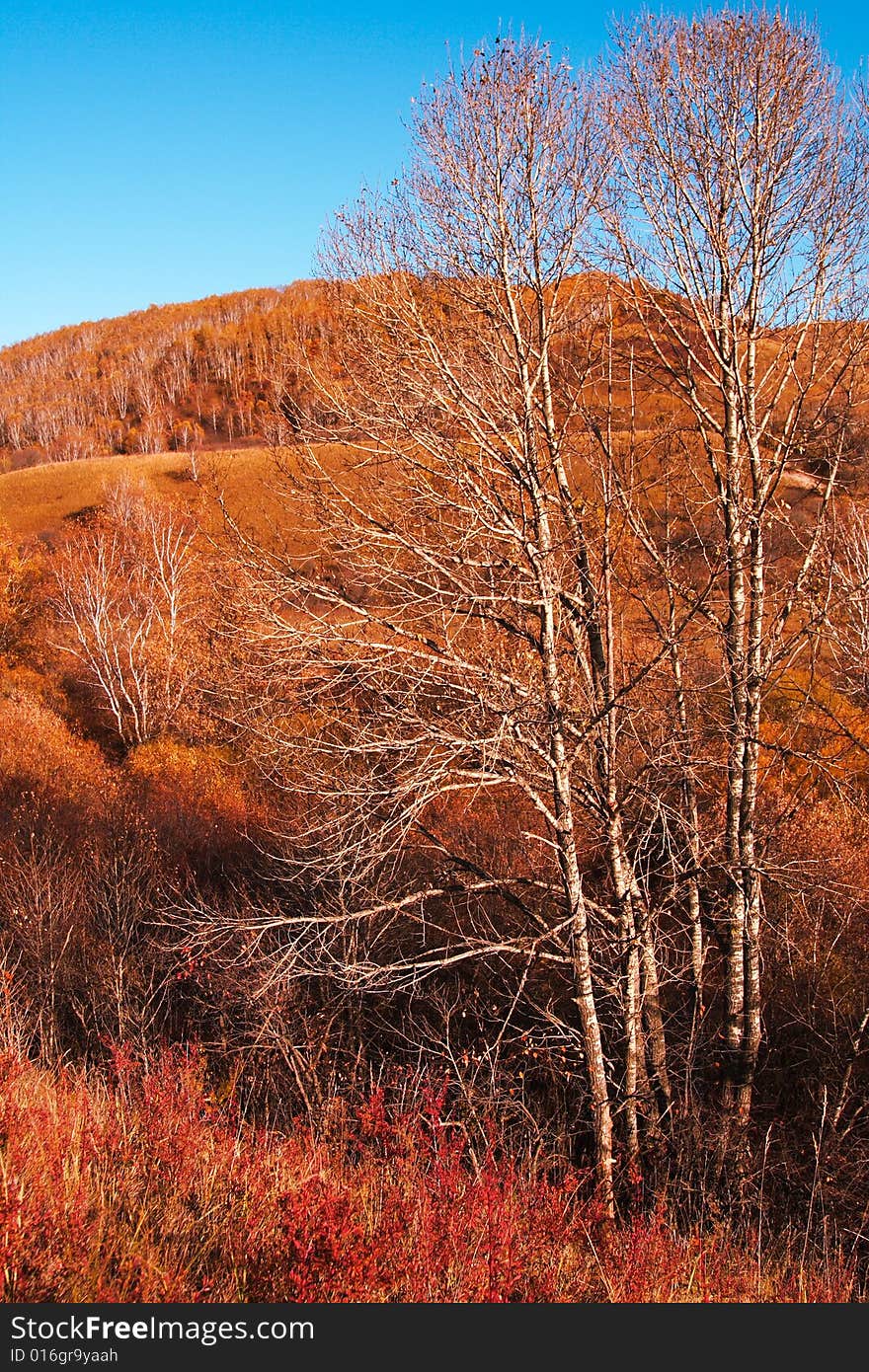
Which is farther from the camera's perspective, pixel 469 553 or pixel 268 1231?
pixel 469 553

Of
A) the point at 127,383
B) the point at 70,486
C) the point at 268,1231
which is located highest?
the point at 127,383

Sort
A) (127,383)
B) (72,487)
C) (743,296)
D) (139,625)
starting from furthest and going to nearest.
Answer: (127,383) < (72,487) < (139,625) < (743,296)

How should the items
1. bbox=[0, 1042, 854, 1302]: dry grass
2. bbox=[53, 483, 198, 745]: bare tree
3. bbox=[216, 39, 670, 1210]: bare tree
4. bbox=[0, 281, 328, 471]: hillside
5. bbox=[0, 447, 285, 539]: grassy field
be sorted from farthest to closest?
bbox=[0, 447, 285, 539]: grassy field
bbox=[0, 281, 328, 471]: hillside
bbox=[53, 483, 198, 745]: bare tree
bbox=[216, 39, 670, 1210]: bare tree
bbox=[0, 1042, 854, 1302]: dry grass

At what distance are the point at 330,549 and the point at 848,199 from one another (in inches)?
220

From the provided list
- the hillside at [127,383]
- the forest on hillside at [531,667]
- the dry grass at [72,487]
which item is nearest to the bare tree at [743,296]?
the forest on hillside at [531,667]

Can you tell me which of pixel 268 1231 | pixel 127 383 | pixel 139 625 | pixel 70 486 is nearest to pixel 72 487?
pixel 70 486

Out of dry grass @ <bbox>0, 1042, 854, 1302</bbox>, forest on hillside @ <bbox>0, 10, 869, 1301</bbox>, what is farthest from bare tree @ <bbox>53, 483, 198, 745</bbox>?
dry grass @ <bbox>0, 1042, 854, 1302</bbox>

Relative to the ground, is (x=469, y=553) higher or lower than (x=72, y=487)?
lower

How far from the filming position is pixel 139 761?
2680 centimetres

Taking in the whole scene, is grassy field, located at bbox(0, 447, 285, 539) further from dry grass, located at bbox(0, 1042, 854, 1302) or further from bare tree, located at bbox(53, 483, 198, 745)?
dry grass, located at bbox(0, 1042, 854, 1302)

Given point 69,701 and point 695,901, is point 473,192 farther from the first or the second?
point 69,701

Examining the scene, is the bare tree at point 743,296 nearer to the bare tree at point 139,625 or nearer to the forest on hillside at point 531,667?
the forest on hillside at point 531,667

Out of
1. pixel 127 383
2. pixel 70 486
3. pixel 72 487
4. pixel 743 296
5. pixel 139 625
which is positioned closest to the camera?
pixel 743 296

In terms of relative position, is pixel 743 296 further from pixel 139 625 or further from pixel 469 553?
pixel 139 625
